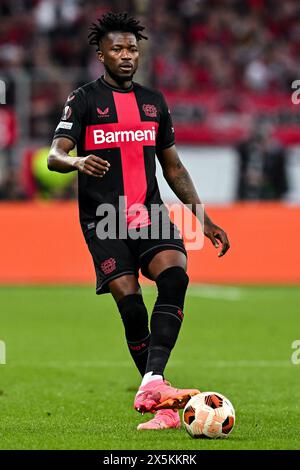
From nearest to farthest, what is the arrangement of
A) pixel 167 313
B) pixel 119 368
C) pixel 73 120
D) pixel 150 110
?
pixel 167 313
pixel 73 120
pixel 150 110
pixel 119 368

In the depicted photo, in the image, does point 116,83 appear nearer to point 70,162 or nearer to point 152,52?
point 70,162

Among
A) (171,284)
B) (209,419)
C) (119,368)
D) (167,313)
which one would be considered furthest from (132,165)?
(119,368)

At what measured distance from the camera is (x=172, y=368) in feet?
32.5

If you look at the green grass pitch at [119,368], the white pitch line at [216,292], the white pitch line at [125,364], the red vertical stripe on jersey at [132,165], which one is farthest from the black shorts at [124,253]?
the white pitch line at [216,292]

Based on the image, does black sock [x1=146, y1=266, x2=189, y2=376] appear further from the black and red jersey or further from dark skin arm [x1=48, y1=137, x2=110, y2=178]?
A: dark skin arm [x1=48, y1=137, x2=110, y2=178]

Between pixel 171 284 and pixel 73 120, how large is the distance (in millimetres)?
1090

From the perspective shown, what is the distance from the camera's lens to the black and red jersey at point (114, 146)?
22.5ft

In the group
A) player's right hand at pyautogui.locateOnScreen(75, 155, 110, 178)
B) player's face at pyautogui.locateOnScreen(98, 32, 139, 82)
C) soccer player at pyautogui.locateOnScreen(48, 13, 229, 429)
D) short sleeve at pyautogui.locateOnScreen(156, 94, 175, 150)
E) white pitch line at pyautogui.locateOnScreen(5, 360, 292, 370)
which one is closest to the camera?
player's right hand at pyautogui.locateOnScreen(75, 155, 110, 178)

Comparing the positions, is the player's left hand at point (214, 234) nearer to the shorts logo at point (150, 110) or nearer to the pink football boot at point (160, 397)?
the shorts logo at point (150, 110)

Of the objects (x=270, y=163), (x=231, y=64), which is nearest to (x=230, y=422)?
(x=270, y=163)

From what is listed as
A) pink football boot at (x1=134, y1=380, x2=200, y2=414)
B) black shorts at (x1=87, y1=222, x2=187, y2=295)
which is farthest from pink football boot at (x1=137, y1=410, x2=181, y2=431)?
black shorts at (x1=87, y1=222, x2=187, y2=295)

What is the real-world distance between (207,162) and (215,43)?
9.67ft

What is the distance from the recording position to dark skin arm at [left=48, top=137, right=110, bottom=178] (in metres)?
6.16

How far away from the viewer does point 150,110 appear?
701cm
